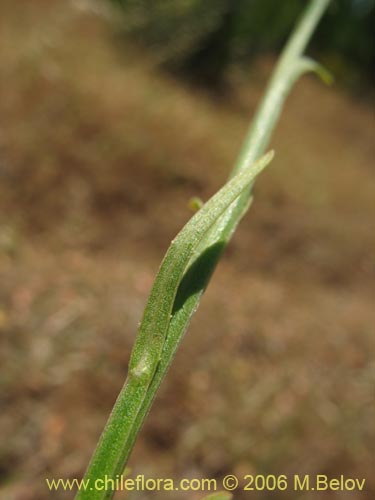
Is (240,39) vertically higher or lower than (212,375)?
higher

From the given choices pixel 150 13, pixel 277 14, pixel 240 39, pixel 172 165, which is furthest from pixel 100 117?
pixel 277 14

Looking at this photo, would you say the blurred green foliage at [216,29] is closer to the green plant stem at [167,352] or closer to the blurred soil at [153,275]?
the blurred soil at [153,275]

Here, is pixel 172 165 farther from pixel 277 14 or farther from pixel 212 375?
pixel 277 14

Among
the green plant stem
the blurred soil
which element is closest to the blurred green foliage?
the blurred soil

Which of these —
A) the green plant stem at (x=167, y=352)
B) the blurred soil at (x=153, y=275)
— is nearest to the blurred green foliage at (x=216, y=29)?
the blurred soil at (x=153, y=275)

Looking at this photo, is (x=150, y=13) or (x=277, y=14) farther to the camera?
(x=277, y=14)

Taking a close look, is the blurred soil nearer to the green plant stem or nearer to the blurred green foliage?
the blurred green foliage

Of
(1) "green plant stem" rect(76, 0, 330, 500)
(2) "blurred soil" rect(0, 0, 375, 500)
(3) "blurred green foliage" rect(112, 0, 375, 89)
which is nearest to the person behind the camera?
(1) "green plant stem" rect(76, 0, 330, 500)
